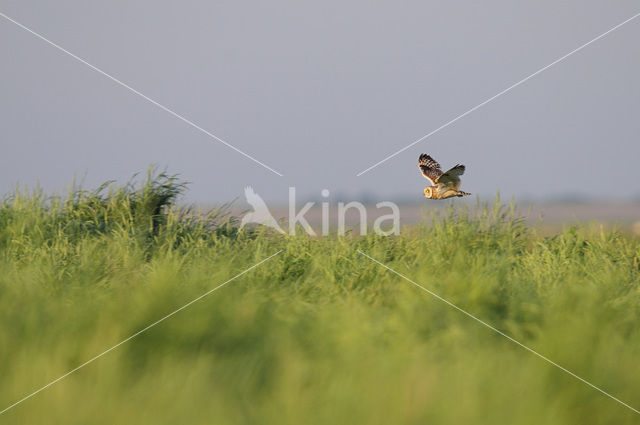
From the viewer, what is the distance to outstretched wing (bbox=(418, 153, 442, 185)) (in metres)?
8.23

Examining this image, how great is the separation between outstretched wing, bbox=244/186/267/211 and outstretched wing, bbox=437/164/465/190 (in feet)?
6.89

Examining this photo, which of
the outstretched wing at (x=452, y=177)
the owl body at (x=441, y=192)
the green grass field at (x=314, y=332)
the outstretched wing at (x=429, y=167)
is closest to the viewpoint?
the green grass field at (x=314, y=332)

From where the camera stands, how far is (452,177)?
7355mm

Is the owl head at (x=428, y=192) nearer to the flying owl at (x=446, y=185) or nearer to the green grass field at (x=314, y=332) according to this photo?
the flying owl at (x=446, y=185)

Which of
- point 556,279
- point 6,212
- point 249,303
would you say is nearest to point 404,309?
point 249,303

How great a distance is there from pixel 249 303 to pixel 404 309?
3.59 feet

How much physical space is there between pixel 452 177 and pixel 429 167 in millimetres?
1261

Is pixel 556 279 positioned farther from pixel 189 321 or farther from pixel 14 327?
pixel 14 327

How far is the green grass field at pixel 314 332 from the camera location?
3.47 m

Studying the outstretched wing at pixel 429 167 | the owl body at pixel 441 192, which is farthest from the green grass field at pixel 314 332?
the outstretched wing at pixel 429 167

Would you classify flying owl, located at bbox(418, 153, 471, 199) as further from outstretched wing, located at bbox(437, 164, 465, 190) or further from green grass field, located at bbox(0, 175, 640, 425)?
green grass field, located at bbox(0, 175, 640, 425)

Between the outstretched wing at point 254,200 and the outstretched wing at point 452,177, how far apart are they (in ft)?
6.89

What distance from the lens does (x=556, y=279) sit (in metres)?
6.23

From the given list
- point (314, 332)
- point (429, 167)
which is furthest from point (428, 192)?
point (314, 332)
